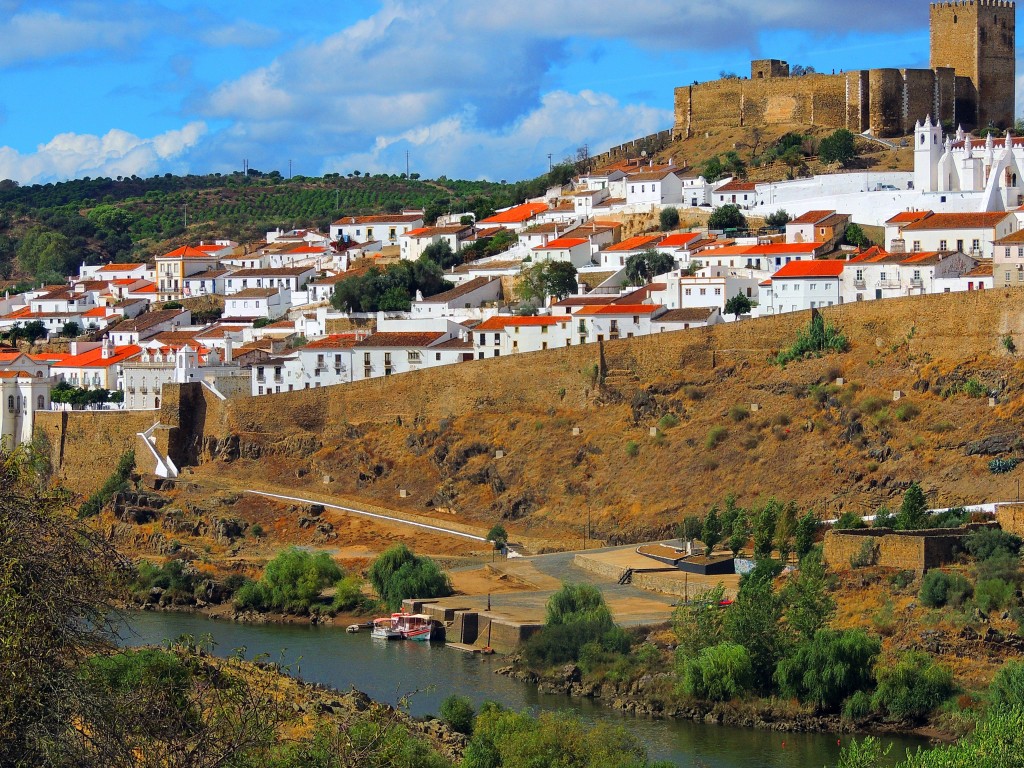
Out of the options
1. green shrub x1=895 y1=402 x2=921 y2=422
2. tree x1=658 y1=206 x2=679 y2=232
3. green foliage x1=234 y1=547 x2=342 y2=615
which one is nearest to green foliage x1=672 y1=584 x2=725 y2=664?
green shrub x1=895 y1=402 x2=921 y2=422

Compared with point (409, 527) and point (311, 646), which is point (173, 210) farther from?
point (311, 646)

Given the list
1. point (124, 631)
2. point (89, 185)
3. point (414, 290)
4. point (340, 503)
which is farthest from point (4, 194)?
point (124, 631)

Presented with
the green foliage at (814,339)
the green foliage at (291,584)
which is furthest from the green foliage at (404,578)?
the green foliage at (814,339)

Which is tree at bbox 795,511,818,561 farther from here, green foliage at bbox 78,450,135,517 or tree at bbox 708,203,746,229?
tree at bbox 708,203,746,229

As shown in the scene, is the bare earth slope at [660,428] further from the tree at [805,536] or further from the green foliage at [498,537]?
the tree at [805,536]

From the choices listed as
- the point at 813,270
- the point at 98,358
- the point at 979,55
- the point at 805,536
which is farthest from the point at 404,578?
the point at 979,55

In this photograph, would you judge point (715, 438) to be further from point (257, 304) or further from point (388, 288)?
point (257, 304)
